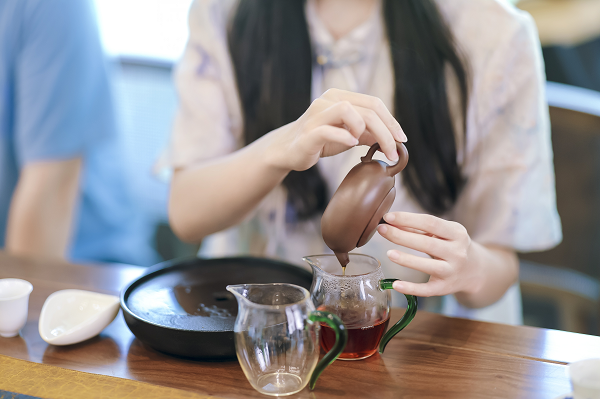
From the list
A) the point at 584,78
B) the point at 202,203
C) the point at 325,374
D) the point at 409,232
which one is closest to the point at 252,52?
the point at 202,203

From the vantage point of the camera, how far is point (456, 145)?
3.75 feet

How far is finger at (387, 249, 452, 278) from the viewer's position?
665mm

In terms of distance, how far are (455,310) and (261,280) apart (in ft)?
2.18

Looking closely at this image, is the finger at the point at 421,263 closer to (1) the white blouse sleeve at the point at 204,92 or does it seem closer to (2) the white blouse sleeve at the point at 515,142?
(2) the white blouse sleeve at the point at 515,142

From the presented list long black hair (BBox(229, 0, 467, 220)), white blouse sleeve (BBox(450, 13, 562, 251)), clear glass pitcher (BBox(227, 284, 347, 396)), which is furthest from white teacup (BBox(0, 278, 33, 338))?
white blouse sleeve (BBox(450, 13, 562, 251))

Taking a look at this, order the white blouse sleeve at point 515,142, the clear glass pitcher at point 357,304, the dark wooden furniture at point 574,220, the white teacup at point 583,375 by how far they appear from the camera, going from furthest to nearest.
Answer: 1. the dark wooden furniture at point 574,220
2. the white blouse sleeve at point 515,142
3. the clear glass pitcher at point 357,304
4. the white teacup at point 583,375

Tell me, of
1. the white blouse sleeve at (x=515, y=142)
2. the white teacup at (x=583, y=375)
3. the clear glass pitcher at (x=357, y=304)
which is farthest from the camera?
the white blouse sleeve at (x=515, y=142)

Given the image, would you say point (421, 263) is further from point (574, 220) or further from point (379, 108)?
point (574, 220)

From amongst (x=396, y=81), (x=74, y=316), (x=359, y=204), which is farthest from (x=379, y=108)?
(x=74, y=316)

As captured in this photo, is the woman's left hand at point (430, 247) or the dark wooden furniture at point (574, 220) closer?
the woman's left hand at point (430, 247)

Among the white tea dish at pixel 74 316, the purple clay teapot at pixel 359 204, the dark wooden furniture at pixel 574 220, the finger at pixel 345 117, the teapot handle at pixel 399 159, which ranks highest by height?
the finger at pixel 345 117

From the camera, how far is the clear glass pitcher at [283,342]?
23.3 inches

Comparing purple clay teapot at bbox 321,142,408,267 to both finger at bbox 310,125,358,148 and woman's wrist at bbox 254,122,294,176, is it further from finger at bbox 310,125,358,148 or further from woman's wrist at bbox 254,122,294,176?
woman's wrist at bbox 254,122,294,176

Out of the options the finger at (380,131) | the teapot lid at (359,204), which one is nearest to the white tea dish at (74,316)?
the teapot lid at (359,204)
